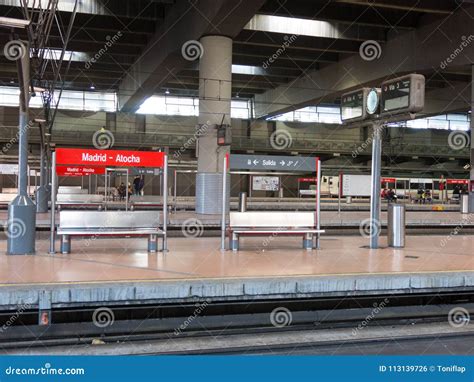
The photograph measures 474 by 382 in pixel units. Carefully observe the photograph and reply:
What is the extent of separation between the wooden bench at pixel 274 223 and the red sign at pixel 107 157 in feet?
5.42

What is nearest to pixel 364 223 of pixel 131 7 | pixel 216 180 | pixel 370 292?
pixel 216 180

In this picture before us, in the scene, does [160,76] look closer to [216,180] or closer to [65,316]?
[216,180]

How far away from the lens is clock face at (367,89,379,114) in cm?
952

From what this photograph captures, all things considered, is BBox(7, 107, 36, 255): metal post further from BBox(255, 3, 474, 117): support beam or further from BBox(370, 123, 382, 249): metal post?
BBox(255, 3, 474, 117): support beam

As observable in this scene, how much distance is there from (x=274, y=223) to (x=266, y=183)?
15152 mm

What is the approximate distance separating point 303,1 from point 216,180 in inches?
284

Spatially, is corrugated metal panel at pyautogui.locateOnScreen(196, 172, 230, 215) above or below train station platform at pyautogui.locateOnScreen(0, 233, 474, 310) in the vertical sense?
above

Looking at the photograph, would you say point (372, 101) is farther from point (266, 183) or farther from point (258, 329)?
point (266, 183)

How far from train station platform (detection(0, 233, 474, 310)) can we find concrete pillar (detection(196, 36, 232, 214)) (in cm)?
1024

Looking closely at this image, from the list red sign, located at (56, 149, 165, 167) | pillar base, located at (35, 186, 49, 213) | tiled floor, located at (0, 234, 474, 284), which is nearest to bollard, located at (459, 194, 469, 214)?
tiled floor, located at (0, 234, 474, 284)

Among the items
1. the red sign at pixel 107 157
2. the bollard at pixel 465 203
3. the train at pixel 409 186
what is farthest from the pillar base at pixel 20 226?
the train at pixel 409 186

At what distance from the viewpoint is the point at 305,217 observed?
9859 mm

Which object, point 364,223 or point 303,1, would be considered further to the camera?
point 303,1

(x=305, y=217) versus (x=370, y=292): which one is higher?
(x=305, y=217)
